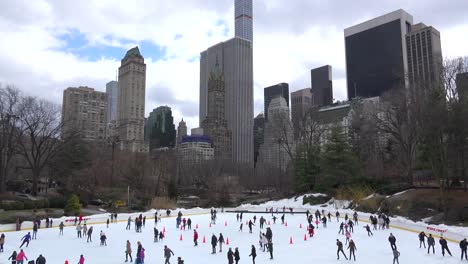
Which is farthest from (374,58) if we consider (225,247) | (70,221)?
(225,247)

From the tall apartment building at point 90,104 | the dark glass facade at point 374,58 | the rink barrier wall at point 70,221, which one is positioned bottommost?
the rink barrier wall at point 70,221

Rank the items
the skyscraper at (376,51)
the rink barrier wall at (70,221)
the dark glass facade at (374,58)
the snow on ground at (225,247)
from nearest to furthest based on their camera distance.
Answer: the snow on ground at (225,247) < the rink barrier wall at (70,221) < the skyscraper at (376,51) < the dark glass facade at (374,58)

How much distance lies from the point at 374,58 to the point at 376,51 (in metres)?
3.60

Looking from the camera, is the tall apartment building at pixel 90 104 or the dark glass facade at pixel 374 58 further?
the dark glass facade at pixel 374 58

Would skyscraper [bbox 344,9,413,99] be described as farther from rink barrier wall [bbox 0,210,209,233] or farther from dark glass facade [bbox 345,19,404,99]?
rink barrier wall [bbox 0,210,209,233]

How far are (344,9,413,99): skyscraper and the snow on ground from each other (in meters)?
148

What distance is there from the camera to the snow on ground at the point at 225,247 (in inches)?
802

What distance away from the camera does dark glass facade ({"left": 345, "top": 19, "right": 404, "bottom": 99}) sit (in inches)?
6826

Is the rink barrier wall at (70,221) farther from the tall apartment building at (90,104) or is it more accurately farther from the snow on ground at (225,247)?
the tall apartment building at (90,104)

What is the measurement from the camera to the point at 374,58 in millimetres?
185500

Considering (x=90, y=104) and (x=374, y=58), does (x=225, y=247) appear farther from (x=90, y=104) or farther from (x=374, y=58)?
(x=374, y=58)

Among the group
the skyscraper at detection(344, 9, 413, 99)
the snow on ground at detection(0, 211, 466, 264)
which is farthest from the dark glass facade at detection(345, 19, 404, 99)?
the snow on ground at detection(0, 211, 466, 264)

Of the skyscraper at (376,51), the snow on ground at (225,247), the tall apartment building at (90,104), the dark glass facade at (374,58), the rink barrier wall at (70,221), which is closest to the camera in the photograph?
the snow on ground at (225,247)

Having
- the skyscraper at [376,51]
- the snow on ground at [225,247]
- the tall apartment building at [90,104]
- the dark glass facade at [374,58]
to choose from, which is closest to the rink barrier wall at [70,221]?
the snow on ground at [225,247]
